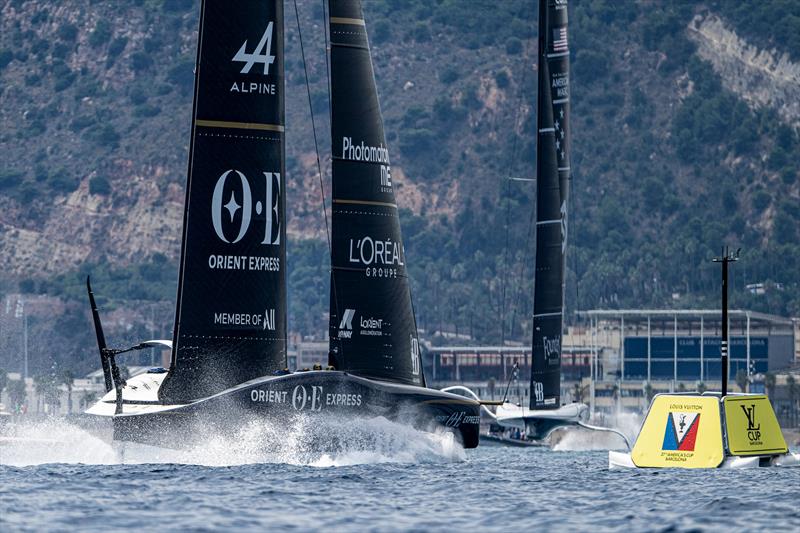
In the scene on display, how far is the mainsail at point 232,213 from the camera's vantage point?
39938mm

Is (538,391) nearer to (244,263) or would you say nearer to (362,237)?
(362,237)

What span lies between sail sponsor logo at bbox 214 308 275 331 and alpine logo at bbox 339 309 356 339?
141 inches

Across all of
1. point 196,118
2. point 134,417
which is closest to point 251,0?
point 196,118

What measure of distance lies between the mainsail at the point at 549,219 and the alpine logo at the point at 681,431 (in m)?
29.8

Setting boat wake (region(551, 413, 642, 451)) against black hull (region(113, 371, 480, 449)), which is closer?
black hull (region(113, 371, 480, 449))

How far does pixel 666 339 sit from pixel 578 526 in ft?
551

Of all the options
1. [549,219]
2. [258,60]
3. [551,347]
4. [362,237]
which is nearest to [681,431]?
[362,237]

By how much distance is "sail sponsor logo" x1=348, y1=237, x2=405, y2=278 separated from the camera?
147 ft

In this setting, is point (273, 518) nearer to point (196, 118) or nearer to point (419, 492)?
point (419, 492)

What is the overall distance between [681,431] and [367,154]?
989 centimetres

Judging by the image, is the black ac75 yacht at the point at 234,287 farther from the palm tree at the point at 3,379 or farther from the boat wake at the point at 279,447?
the palm tree at the point at 3,379

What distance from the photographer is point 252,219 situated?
40.5m

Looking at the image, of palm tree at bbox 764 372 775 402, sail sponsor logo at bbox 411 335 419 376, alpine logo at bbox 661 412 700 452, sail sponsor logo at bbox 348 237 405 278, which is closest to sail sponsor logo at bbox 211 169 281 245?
sail sponsor logo at bbox 348 237 405 278

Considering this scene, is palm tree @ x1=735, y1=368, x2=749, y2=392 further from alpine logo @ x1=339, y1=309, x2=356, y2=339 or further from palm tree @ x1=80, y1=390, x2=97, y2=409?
alpine logo @ x1=339, y1=309, x2=356, y2=339
